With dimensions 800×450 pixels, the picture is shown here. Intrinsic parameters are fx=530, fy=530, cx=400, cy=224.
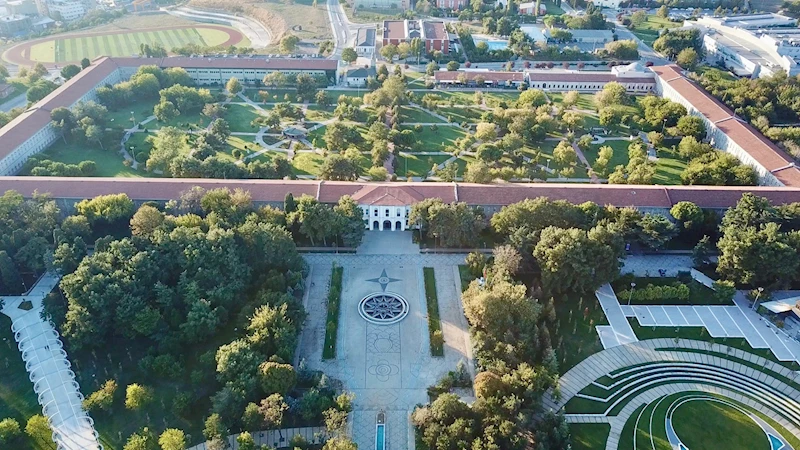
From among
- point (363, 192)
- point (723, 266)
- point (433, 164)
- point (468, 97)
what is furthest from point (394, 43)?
point (723, 266)

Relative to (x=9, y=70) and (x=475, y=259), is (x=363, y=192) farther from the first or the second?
(x=9, y=70)

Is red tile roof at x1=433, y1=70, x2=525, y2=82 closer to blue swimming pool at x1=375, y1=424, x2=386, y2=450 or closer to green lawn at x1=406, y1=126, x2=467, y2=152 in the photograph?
green lawn at x1=406, y1=126, x2=467, y2=152

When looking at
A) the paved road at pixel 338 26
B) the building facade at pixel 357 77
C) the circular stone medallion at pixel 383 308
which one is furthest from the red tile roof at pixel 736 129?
the paved road at pixel 338 26

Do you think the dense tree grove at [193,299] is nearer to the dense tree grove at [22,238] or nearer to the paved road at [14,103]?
the dense tree grove at [22,238]

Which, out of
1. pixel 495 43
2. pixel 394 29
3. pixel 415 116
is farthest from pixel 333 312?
pixel 394 29

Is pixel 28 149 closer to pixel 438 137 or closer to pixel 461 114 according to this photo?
pixel 438 137

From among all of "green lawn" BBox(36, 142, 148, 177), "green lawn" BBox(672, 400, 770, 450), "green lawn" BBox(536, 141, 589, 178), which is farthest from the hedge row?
"green lawn" BBox(36, 142, 148, 177)
